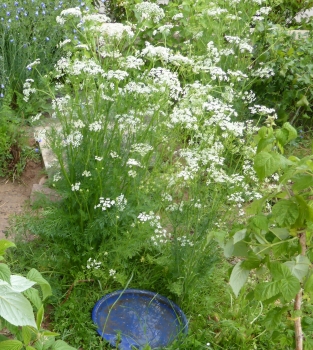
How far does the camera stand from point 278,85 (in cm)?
550

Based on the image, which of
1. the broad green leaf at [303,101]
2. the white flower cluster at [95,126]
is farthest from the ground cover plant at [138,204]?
the broad green leaf at [303,101]

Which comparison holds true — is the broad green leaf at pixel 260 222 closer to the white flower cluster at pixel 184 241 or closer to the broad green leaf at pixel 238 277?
the broad green leaf at pixel 238 277

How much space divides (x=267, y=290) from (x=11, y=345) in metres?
0.96

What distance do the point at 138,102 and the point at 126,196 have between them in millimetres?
582

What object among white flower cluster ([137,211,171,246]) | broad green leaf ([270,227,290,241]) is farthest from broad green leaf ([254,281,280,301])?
white flower cluster ([137,211,171,246])

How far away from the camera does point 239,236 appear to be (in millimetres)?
2352

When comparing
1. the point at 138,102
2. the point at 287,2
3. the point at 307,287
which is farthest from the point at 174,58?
the point at 287,2

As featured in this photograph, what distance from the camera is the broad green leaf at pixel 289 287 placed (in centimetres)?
215

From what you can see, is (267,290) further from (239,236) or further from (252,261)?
(239,236)

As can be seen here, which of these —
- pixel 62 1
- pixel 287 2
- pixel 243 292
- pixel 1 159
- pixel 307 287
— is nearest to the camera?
pixel 307 287

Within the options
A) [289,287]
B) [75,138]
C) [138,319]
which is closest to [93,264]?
[138,319]

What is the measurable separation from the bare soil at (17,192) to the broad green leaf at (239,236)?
7.61ft

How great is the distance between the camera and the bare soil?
4438 mm

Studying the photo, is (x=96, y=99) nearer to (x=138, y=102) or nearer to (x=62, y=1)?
(x=138, y=102)
